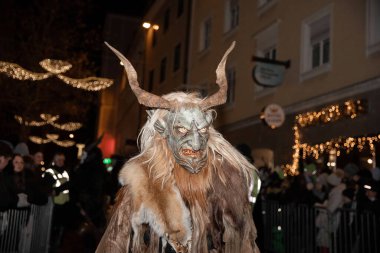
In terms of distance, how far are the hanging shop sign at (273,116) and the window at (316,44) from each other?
1.10 meters

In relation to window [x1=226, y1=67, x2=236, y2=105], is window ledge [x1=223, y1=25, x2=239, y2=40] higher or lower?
higher

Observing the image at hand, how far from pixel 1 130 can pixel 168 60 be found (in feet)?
32.3

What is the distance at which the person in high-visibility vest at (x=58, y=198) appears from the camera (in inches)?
292

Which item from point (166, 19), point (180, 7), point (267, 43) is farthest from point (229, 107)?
point (166, 19)

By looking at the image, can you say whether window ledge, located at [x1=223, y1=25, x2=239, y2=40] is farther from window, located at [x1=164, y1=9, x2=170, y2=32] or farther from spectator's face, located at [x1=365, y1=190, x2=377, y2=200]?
spectator's face, located at [x1=365, y1=190, x2=377, y2=200]

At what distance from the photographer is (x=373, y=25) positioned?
9352 mm

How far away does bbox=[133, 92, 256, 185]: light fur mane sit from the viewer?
9.05ft

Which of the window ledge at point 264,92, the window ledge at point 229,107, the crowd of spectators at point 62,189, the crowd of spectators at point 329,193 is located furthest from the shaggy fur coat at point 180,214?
the window ledge at point 229,107

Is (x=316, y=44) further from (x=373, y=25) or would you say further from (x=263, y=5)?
(x=263, y=5)

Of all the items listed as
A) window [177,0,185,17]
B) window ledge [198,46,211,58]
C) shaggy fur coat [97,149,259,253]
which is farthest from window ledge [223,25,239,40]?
shaggy fur coat [97,149,259,253]

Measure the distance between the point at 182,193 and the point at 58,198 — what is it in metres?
5.30

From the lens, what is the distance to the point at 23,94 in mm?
18438

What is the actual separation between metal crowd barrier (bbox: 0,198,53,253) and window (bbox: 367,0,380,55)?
733cm

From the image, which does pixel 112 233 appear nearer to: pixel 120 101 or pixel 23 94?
pixel 23 94
